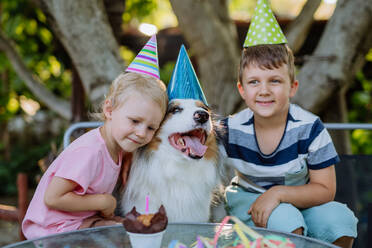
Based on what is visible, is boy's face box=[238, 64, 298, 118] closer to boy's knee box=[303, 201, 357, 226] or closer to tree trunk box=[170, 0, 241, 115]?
boy's knee box=[303, 201, 357, 226]

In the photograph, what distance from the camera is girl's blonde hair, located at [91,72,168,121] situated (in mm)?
1986

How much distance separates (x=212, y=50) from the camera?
137 inches

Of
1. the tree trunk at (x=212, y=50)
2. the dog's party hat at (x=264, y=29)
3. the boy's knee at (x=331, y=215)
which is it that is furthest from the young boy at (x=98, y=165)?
the tree trunk at (x=212, y=50)

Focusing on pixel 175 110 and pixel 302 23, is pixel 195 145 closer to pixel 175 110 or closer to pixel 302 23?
pixel 175 110

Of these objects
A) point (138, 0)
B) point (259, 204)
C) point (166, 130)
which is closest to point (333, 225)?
point (259, 204)

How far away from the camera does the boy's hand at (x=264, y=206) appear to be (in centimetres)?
200

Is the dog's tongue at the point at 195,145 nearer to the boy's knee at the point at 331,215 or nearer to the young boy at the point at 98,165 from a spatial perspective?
the young boy at the point at 98,165

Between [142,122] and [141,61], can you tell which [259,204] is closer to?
[142,122]

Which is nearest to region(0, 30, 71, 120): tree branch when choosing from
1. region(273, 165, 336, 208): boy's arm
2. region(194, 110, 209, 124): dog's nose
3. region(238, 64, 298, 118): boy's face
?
region(194, 110, 209, 124): dog's nose

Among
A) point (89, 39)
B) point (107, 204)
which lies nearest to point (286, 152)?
point (107, 204)

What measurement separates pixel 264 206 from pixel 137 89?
79cm

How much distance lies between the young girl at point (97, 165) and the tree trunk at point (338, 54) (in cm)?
153

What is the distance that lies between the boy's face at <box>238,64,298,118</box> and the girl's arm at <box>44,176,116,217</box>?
32.8 inches

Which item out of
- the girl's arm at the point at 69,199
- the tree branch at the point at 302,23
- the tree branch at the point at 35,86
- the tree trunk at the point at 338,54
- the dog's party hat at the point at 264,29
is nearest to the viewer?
the girl's arm at the point at 69,199
